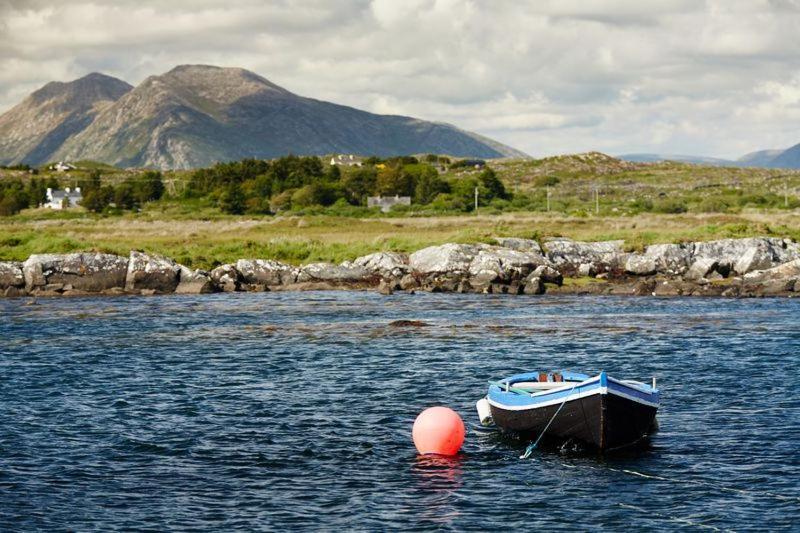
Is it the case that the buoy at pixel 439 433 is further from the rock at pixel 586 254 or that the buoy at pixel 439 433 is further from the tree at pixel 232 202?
the tree at pixel 232 202

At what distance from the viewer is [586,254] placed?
263 ft

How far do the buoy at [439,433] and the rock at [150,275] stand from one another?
5016 cm

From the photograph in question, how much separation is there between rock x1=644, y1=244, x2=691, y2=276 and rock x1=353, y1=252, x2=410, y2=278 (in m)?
18.7

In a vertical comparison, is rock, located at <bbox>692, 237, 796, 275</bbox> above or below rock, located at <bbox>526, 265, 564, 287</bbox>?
above

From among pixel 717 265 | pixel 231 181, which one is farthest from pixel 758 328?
pixel 231 181

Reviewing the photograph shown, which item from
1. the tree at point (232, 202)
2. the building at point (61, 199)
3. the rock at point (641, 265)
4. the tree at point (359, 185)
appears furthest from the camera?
the building at point (61, 199)

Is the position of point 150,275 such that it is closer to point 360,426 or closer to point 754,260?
point 754,260

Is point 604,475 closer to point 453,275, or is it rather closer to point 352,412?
point 352,412

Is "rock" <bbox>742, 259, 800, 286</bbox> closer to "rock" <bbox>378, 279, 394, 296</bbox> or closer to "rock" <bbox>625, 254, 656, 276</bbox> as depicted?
"rock" <bbox>625, 254, 656, 276</bbox>

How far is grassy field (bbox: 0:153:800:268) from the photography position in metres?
84.2

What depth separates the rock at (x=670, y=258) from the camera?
77.1m

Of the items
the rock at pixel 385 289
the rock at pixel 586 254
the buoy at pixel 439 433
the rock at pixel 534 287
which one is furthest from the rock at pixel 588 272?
the buoy at pixel 439 433

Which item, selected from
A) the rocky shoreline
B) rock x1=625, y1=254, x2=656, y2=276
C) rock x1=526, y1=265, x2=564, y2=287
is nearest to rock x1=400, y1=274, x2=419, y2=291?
the rocky shoreline

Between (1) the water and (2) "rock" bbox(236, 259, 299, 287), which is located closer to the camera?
(1) the water
